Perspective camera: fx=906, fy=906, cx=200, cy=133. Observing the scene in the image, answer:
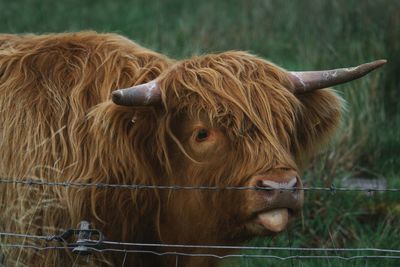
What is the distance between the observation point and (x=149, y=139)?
4.57m

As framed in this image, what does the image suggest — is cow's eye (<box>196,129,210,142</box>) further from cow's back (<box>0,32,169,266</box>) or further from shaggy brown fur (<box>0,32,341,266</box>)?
cow's back (<box>0,32,169,266</box>)

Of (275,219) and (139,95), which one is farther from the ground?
(139,95)

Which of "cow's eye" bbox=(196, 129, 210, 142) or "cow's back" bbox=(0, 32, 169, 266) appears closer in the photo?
"cow's eye" bbox=(196, 129, 210, 142)

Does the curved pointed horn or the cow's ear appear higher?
the curved pointed horn

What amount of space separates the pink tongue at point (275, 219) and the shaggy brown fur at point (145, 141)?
0.16 metres

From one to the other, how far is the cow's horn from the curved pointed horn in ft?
2.40

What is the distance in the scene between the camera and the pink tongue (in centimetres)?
402

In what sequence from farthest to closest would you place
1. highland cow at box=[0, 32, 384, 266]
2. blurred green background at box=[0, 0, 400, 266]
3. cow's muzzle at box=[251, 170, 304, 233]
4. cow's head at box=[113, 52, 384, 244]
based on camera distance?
blurred green background at box=[0, 0, 400, 266] < highland cow at box=[0, 32, 384, 266] < cow's head at box=[113, 52, 384, 244] < cow's muzzle at box=[251, 170, 304, 233]

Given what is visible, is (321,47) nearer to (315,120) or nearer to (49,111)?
(315,120)

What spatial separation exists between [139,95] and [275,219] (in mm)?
899

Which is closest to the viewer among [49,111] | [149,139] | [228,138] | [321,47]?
[228,138]

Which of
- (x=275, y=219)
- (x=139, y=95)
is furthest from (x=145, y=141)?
(x=275, y=219)

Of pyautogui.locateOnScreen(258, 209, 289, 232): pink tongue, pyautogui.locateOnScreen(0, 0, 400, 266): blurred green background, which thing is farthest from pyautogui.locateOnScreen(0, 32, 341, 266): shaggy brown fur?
pyautogui.locateOnScreen(0, 0, 400, 266): blurred green background

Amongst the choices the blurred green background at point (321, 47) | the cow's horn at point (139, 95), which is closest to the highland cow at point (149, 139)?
the cow's horn at point (139, 95)
